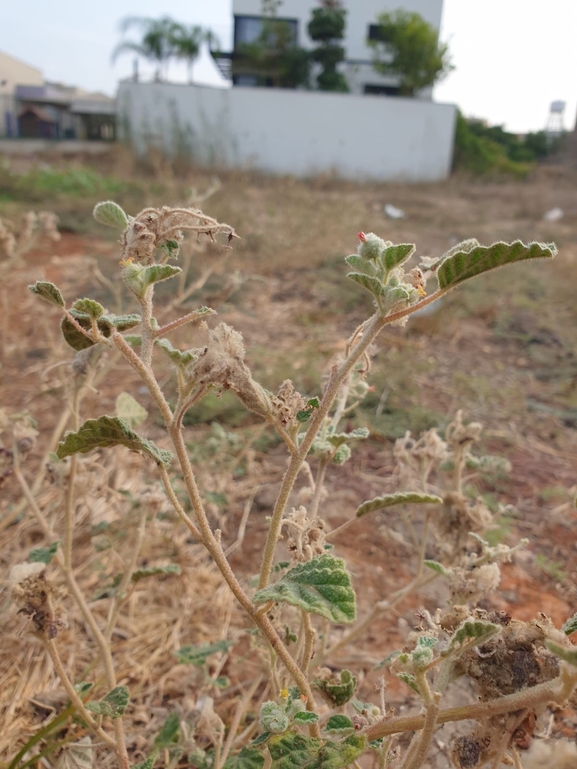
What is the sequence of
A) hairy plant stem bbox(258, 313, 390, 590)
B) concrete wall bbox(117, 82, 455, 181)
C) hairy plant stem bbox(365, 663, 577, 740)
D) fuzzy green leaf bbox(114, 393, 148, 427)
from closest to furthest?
hairy plant stem bbox(365, 663, 577, 740) → hairy plant stem bbox(258, 313, 390, 590) → fuzzy green leaf bbox(114, 393, 148, 427) → concrete wall bbox(117, 82, 455, 181)

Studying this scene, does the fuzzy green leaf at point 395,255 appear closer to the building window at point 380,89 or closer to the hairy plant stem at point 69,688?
the hairy plant stem at point 69,688

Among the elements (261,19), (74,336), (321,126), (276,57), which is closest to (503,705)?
(74,336)

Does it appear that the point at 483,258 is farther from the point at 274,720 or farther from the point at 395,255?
the point at 274,720

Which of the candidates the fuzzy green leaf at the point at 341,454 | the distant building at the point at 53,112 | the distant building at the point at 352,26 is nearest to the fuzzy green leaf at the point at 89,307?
the fuzzy green leaf at the point at 341,454

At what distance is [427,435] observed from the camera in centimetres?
127

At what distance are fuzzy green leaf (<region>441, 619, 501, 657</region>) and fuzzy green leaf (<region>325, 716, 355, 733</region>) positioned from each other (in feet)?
0.63

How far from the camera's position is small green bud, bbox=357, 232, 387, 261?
2.16 feet

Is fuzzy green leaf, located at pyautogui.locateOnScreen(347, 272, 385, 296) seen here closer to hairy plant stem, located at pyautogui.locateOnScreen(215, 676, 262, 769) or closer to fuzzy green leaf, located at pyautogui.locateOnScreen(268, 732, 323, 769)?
fuzzy green leaf, located at pyautogui.locateOnScreen(268, 732, 323, 769)

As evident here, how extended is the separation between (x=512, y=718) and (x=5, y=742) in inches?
40.3


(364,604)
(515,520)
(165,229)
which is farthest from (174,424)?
(515,520)

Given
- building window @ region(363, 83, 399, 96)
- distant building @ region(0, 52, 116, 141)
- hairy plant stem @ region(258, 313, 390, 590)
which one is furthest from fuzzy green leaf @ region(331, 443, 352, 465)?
building window @ region(363, 83, 399, 96)

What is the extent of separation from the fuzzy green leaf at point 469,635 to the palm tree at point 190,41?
2738 cm

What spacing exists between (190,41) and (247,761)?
27969 mm

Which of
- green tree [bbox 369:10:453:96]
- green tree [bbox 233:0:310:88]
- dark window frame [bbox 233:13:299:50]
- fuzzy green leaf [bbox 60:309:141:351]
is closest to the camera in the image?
fuzzy green leaf [bbox 60:309:141:351]
